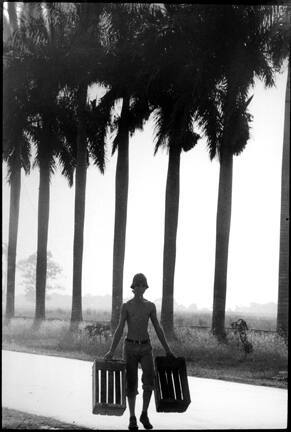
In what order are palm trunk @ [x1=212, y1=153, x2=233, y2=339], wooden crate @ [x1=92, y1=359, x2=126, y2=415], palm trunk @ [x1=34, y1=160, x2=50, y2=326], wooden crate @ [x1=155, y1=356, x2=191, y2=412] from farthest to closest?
palm trunk @ [x1=34, y1=160, x2=50, y2=326], palm trunk @ [x1=212, y1=153, x2=233, y2=339], wooden crate @ [x1=155, y1=356, x2=191, y2=412], wooden crate @ [x1=92, y1=359, x2=126, y2=415]

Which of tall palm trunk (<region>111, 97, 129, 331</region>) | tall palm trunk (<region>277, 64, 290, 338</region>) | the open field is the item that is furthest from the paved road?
tall palm trunk (<region>111, 97, 129, 331</region>)

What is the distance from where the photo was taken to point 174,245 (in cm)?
2572

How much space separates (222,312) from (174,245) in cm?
265

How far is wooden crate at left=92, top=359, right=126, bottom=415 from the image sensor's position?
10.0m

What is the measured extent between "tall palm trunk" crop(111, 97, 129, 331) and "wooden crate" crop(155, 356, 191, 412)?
625 inches

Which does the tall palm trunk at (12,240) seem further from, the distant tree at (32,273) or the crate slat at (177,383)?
the crate slat at (177,383)

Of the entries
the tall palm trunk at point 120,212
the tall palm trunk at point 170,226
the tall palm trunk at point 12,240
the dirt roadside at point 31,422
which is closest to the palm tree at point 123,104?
the tall palm trunk at point 120,212

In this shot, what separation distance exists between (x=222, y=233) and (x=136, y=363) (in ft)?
49.7

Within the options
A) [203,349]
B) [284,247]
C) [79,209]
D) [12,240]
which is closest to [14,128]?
[79,209]

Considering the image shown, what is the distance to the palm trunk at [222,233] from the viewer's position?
80.9ft

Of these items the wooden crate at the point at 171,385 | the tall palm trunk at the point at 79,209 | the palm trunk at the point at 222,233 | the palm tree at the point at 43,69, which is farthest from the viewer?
the tall palm trunk at the point at 79,209

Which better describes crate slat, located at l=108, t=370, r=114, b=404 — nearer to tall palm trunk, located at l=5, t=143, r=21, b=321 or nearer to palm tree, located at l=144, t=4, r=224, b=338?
palm tree, located at l=144, t=4, r=224, b=338

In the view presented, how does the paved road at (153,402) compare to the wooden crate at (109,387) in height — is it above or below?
below

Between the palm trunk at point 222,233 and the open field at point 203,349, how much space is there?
0.98 meters
